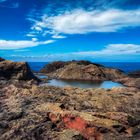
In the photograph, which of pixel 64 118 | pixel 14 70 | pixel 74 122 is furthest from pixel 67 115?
pixel 14 70

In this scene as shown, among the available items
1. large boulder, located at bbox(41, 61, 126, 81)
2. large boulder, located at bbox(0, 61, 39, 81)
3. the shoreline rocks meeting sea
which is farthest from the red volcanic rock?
→ large boulder, located at bbox(41, 61, 126, 81)

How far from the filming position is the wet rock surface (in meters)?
19.6

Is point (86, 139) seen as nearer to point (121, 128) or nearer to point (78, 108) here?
point (121, 128)

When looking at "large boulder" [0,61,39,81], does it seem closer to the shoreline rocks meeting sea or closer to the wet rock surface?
the shoreline rocks meeting sea

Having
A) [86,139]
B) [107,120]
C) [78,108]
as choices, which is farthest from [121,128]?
[78,108]

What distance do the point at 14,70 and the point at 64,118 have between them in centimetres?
3669

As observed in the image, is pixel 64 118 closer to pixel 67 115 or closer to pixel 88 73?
pixel 67 115

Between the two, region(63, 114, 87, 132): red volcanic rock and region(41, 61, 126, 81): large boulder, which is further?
region(41, 61, 126, 81): large boulder

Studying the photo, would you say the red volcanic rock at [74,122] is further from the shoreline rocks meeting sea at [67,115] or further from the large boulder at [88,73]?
the large boulder at [88,73]

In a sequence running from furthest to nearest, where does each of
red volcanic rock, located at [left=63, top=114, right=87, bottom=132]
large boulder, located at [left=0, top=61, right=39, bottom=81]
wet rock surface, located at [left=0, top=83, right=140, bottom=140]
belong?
large boulder, located at [left=0, top=61, right=39, bottom=81] → red volcanic rock, located at [left=63, top=114, right=87, bottom=132] → wet rock surface, located at [left=0, top=83, right=140, bottom=140]

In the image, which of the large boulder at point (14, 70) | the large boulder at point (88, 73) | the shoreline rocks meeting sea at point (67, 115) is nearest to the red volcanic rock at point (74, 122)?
the shoreline rocks meeting sea at point (67, 115)

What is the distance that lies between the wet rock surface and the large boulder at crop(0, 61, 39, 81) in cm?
2803

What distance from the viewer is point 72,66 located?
84438 millimetres

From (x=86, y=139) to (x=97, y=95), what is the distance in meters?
9.59
